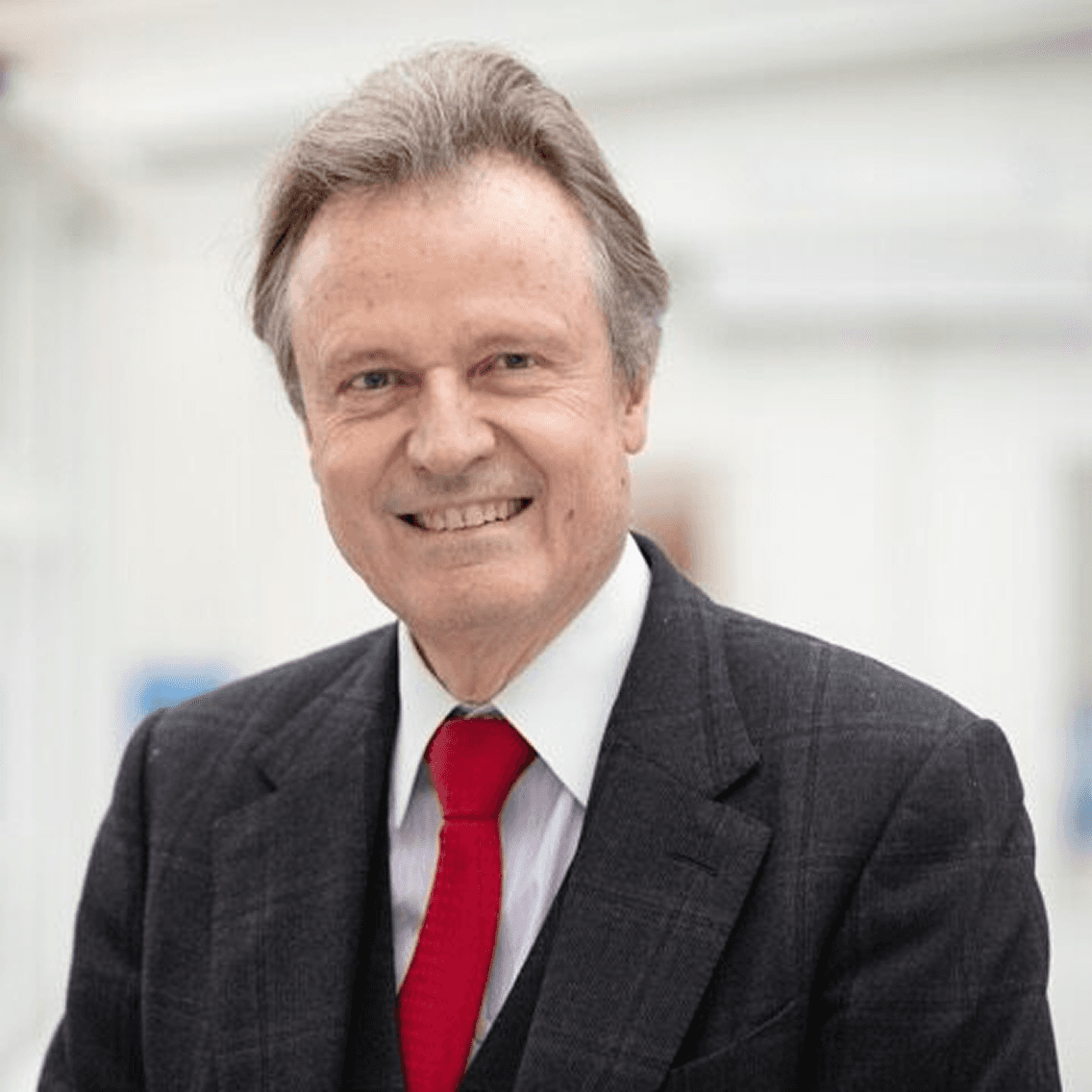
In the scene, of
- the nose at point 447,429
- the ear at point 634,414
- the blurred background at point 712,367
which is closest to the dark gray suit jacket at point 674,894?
the ear at point 634,414

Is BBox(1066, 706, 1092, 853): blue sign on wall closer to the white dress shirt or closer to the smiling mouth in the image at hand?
the white dress shirt

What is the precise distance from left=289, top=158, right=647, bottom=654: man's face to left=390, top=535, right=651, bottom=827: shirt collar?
0.13ft

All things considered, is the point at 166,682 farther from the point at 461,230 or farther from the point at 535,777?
the point at 461,230

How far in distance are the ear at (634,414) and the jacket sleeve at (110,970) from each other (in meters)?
0.51

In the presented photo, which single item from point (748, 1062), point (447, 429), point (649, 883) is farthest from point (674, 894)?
point (447, 429)

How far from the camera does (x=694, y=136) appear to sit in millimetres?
3090

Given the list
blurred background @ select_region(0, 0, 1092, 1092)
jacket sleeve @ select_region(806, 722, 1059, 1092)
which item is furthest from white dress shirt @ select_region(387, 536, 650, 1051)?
blurred background @ select_region(0, 0, 1092, 1092)

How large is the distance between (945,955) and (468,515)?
0.44 meters

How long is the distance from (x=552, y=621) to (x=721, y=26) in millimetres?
2050

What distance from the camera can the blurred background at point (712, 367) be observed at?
2.95 m

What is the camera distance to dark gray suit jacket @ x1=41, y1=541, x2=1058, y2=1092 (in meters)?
1.03

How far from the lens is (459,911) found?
115 cm

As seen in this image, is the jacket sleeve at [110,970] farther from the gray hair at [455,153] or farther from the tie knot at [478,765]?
the gray hair at [455,153]

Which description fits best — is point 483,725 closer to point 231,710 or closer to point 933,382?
point 231,710
